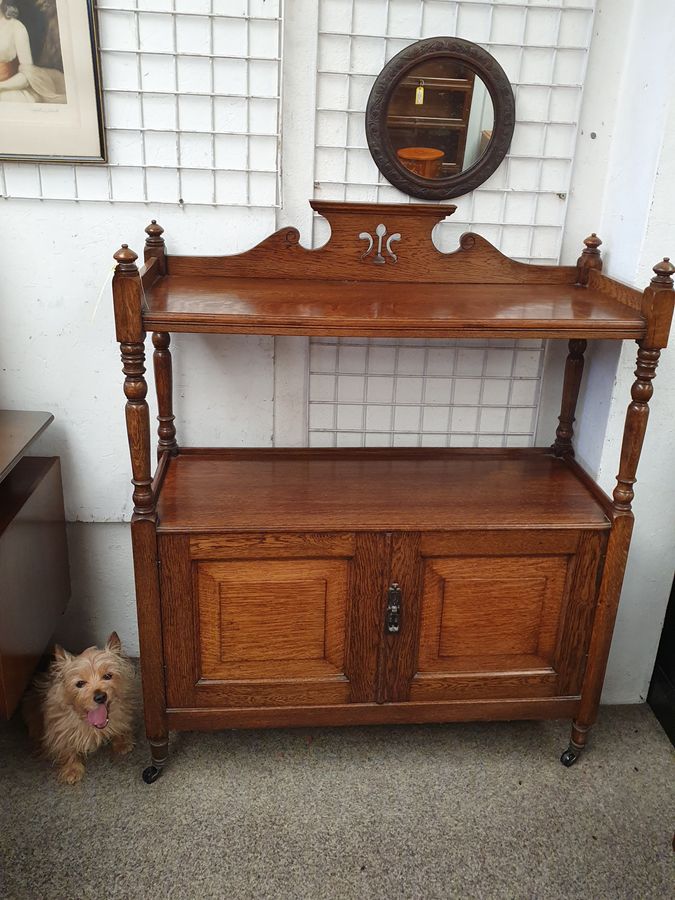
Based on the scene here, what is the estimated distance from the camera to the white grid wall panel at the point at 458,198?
6.98 ft

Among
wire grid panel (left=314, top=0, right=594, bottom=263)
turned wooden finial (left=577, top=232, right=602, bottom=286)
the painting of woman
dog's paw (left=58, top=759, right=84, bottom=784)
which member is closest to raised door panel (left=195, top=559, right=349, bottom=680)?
dog's paw (left=58, top=759, right=84, bottom=784)

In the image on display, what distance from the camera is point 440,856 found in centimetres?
204

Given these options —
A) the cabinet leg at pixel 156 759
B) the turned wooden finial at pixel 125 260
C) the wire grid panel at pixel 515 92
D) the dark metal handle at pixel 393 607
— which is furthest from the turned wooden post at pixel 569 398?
the cabinet leg at pixel 156 759

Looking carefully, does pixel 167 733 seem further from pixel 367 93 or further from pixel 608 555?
pixel 367 93

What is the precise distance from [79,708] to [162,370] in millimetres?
979

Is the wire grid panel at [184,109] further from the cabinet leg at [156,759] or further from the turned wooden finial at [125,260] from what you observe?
the cabinet leg at [156,759]

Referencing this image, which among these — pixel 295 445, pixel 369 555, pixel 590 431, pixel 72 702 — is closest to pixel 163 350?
pixel 295 445

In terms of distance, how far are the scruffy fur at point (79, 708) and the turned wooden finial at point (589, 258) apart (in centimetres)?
173

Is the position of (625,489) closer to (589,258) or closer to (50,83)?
(589,258)

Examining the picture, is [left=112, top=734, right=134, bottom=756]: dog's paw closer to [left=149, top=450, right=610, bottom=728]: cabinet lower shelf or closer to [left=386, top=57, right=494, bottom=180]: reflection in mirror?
[left=149, top=450, right=610, bottom=728]: cabinet lower shelf

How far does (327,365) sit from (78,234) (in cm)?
80

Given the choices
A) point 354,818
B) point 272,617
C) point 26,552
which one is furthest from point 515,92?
point 354,818

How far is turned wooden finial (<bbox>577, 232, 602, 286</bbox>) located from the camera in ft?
7.47

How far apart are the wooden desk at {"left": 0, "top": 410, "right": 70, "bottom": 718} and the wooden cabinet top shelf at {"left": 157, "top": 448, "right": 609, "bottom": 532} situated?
15.2 inches
